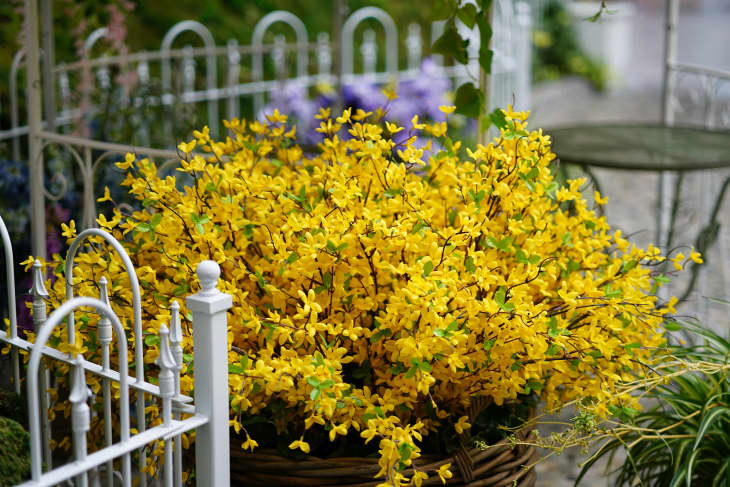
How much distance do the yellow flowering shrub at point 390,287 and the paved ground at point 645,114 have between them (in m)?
0.31

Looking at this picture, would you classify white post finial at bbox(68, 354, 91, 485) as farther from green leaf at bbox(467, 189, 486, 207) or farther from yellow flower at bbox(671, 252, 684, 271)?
yellow flower at bbox(671, 252, 684, 271)

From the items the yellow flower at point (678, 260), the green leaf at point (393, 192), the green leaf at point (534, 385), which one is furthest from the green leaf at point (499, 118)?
the green leaf at point (534, 385)

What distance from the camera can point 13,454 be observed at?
1.40 m

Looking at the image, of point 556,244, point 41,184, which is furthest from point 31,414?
point 41,184

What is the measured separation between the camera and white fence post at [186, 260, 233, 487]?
1398mm

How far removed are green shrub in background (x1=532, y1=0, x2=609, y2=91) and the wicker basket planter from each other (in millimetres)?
9449

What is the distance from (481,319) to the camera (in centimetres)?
165

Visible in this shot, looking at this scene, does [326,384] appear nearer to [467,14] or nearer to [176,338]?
[176,338]

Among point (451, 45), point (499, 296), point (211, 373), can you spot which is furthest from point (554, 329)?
point (451, 45)

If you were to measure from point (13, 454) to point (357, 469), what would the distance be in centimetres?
61

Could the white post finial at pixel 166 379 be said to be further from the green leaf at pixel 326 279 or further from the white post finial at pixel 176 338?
the green leaf at pixel 326 279

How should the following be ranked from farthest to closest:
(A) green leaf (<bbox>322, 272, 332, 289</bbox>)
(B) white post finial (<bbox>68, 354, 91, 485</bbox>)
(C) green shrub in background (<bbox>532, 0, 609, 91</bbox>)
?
(C) green shrub in background (<bbox>532, 0, 609, 91</bbox>) → (A) green leaf (<bbox>322, 272, 332, 289</bbox>) → (B) white post finial (<bbox>68, 354, 91, 485</bbox>)

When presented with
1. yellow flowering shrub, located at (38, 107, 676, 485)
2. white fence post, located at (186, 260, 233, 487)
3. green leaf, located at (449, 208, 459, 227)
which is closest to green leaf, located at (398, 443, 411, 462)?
yellow flowering shrub, located at (38, 107, 676, 485)

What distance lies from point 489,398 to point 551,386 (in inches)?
5.1
